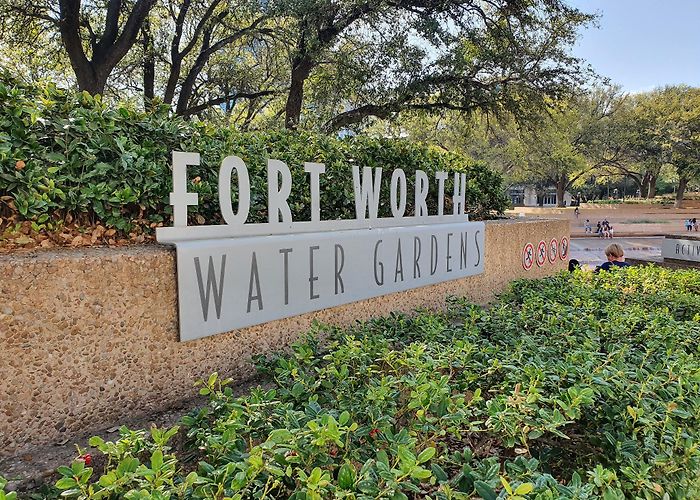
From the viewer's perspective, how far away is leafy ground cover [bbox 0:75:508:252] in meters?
2.09

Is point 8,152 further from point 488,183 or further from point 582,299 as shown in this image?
point 488,183

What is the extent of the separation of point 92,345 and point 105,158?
0.92 metres

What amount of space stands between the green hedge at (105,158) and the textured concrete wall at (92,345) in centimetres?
27

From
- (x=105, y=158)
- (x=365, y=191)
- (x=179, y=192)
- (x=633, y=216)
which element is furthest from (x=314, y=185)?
(x=633, y=216)

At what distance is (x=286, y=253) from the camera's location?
2.85 meters

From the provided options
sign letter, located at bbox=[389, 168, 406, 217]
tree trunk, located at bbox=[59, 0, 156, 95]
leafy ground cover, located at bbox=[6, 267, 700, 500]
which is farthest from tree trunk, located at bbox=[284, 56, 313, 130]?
leafy ground cover, located at bbox=[6, 267, 700, 500]

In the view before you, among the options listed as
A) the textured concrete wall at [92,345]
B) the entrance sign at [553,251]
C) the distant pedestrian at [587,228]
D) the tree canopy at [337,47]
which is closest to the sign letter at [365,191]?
the textured concrete wall at [92,345]

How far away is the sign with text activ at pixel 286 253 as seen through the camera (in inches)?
95.7

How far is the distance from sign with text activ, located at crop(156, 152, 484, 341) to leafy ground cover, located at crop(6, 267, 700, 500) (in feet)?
1.27

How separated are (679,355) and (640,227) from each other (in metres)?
30.9

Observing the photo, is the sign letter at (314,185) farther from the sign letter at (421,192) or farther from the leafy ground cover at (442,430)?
the sign letter at (421,192)

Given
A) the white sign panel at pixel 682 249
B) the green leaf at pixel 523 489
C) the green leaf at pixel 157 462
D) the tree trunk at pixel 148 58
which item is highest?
the tree trunk at pixel 148 58

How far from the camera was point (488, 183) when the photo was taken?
5.97 metres

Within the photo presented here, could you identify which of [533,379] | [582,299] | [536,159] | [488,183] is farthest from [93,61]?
[536,159]
